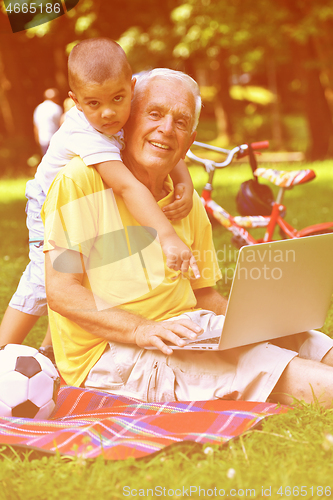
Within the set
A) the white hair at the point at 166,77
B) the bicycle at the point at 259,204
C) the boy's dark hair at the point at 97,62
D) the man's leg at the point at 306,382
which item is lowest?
the bicycle at the point at 259,204

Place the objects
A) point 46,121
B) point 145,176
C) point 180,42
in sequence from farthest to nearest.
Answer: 1. point 180,42
2. point 46,121
3. point 145,176

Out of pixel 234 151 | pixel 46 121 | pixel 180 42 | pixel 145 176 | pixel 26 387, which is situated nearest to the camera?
pixel 26 387

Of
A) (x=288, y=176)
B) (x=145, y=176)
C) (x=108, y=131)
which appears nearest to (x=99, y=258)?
(x=145, y=176)

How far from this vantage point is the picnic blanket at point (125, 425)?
2014 mm

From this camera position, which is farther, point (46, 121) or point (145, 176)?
point (46, 121)

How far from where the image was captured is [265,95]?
1197 inches

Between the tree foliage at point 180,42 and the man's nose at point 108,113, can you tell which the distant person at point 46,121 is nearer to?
the tree foliage at point 180,42

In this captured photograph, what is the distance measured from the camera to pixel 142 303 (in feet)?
8.38

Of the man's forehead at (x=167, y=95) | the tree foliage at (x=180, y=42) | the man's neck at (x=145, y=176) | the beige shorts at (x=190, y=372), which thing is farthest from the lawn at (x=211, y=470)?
the tree foliage at (x=180, y=42)

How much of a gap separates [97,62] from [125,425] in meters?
1.46

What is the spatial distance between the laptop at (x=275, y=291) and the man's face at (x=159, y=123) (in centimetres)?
73

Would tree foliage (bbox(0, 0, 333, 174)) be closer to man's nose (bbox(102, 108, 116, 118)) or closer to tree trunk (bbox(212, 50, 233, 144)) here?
tree trunk (bbox(212, 50, 233, 144))

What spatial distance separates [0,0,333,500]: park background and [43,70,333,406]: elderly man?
0.76ft

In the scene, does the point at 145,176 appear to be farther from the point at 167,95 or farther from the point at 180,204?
the point at 167,95
